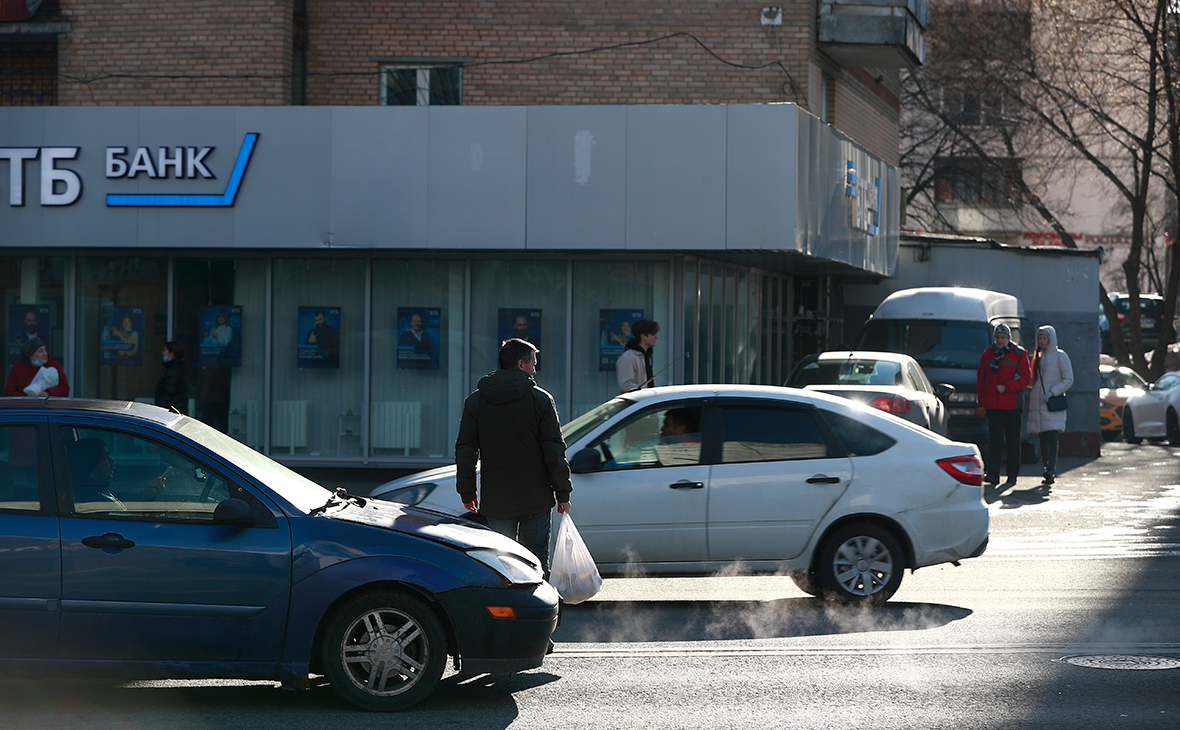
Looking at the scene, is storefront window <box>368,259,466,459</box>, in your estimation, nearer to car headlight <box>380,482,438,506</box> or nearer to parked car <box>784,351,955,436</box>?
parked car <box>784,351,955,436</box>

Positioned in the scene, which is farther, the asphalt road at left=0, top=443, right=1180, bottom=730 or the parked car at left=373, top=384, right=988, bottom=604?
the parked car at left=373, top=384, right=988, bottom=604

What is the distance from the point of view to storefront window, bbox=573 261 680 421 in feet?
55.9

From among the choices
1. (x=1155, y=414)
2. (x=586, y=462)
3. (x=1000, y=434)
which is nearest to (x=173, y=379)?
(x=586, y=462)

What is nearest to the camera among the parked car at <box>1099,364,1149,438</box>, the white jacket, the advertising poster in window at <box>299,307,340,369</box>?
the white jacket

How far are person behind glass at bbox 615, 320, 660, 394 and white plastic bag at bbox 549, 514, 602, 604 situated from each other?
5.51 meters

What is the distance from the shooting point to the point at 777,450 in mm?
9164

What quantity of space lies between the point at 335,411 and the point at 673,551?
9.22 metres

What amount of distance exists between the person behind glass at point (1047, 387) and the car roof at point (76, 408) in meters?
12.9

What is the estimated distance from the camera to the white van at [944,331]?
762 inches

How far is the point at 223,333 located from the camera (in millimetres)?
17406

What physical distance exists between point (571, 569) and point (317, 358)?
33.8 ft

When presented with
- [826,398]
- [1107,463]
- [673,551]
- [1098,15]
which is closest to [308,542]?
[673,551]

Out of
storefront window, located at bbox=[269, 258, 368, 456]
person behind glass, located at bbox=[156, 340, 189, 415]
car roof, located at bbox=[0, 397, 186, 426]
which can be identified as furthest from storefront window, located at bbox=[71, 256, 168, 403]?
car roof, located at bbox=[0, 397, 186, 426]

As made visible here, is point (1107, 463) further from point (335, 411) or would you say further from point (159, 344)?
point (159, 344)
